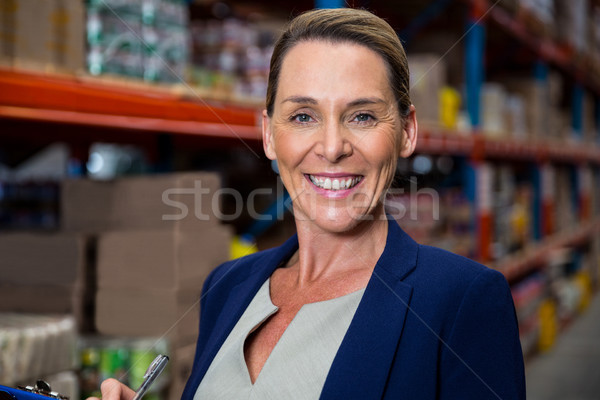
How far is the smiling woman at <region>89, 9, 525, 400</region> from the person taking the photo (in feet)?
2.70

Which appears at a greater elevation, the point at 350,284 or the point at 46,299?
the point at 350,284

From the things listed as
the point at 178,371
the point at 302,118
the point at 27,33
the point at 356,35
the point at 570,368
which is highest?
the point at 27,33

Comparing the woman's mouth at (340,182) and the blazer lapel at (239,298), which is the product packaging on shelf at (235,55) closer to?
the blazer lapel at (239,298)

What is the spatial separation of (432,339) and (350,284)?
0.63 feet

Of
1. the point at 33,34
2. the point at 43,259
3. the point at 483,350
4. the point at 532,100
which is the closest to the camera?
the point at 483,350

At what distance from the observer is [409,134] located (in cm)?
102

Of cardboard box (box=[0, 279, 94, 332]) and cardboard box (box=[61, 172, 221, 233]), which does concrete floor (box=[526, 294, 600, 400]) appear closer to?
cardboard box (box=[61, 172, 221, 233])

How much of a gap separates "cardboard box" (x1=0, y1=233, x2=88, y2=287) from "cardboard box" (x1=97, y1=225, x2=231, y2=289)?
0.06 m

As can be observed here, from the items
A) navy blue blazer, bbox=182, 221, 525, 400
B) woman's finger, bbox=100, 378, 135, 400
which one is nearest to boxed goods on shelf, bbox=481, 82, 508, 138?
navy blue blazer, bbox=182, 221, 525, 400

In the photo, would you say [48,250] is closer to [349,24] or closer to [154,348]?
[154,348]

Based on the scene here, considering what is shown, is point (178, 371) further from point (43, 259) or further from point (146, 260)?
point (43, 259)

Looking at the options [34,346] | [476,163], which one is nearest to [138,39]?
[34,346]

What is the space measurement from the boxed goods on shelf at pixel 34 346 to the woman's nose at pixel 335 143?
3.12 ft

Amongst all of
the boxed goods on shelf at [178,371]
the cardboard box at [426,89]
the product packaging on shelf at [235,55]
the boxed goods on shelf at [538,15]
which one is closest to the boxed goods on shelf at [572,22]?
the boxed goods on shelf at [538,15]
